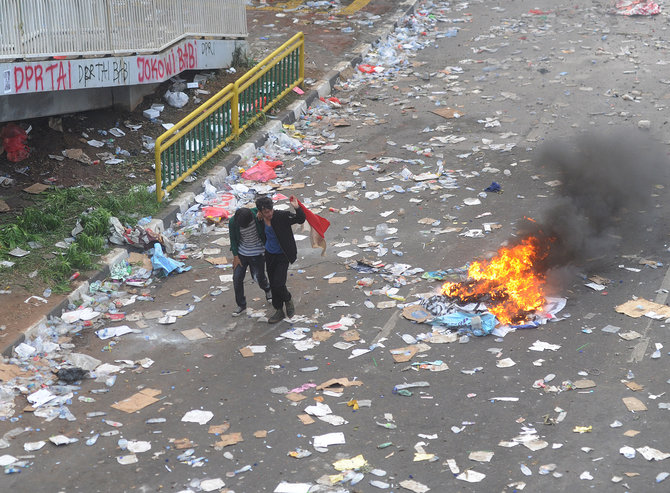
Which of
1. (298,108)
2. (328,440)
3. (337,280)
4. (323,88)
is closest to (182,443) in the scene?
(328,440)

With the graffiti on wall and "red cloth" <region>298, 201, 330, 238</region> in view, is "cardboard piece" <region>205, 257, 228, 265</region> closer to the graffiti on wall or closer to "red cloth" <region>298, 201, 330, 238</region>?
"red cloth" <region>298, 201, 330, 238</region>

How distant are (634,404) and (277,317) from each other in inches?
131

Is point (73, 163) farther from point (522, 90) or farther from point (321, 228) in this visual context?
point (522, 90)

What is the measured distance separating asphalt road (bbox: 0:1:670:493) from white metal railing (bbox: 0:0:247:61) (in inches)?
94.2

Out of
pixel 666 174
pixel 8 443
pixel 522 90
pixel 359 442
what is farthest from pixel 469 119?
pixel 8 443

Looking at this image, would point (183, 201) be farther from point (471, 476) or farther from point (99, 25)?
point (471, 476)

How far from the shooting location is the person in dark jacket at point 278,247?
25.9 feet

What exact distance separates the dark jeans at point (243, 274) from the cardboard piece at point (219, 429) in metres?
1.92

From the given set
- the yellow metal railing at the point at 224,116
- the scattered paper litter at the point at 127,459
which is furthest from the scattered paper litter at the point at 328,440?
the yellow metal railing at the point at 224,116

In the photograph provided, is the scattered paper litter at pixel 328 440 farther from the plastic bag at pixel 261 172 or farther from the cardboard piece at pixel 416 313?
the plastic bag at pixel 261 172

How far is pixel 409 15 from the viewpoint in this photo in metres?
18.0

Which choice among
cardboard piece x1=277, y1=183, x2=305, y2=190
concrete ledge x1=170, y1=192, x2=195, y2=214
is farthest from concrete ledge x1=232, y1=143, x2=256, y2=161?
concrete ledge x1=170, y1=192, x2=195, y2=214

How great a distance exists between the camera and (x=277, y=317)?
Answer: 820cm

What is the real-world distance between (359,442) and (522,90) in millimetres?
9241
